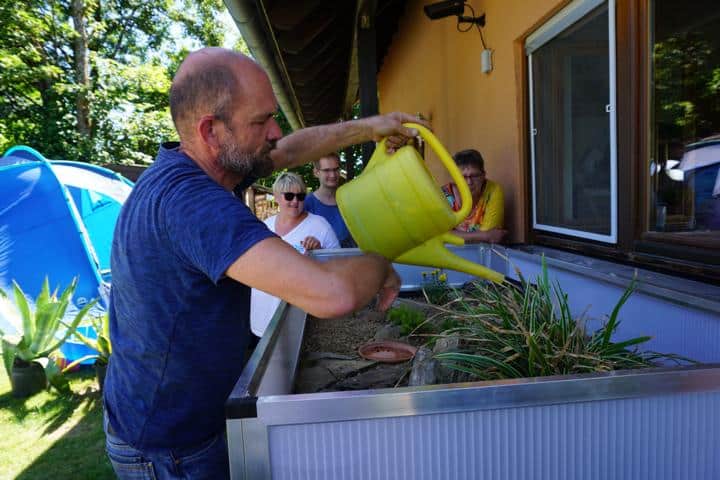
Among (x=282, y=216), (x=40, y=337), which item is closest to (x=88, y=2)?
(x=40, y=337)

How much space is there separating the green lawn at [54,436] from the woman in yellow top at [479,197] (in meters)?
2.75

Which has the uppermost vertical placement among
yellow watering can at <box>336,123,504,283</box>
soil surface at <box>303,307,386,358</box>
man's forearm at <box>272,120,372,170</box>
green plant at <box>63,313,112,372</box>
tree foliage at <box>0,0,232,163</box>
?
tree foliage at <box>0,0,232,163</box>

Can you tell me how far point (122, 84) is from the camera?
14.2m

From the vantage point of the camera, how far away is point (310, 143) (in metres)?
1.78

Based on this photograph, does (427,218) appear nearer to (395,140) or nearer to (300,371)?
(395,140)

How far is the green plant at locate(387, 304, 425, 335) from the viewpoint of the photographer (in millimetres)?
1856

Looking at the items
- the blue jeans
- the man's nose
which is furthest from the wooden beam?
the blue jeans

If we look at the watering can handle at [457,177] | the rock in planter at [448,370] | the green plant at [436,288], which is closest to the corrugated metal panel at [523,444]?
the rock in planter at [448,370]

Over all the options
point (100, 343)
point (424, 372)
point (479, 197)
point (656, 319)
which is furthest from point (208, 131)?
point (100, 343)

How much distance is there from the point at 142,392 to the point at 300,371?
1.64 feet

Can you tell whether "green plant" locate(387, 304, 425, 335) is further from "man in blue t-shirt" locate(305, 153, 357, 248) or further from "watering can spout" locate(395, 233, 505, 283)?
"man in blue t-shirt" locate(305, 153, 357, 248)

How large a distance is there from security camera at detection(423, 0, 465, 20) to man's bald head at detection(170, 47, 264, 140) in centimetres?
303

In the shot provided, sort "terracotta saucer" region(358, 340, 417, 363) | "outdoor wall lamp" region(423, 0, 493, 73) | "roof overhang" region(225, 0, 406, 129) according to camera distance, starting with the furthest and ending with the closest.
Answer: "roof overhang" region(225, 0, 406, 129), "outdoor wall lamp" region(423, 0, 493, 73), "terracotta saucer" region(358, 340, 417, 363)

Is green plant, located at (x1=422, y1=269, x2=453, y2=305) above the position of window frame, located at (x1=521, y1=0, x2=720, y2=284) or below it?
below
